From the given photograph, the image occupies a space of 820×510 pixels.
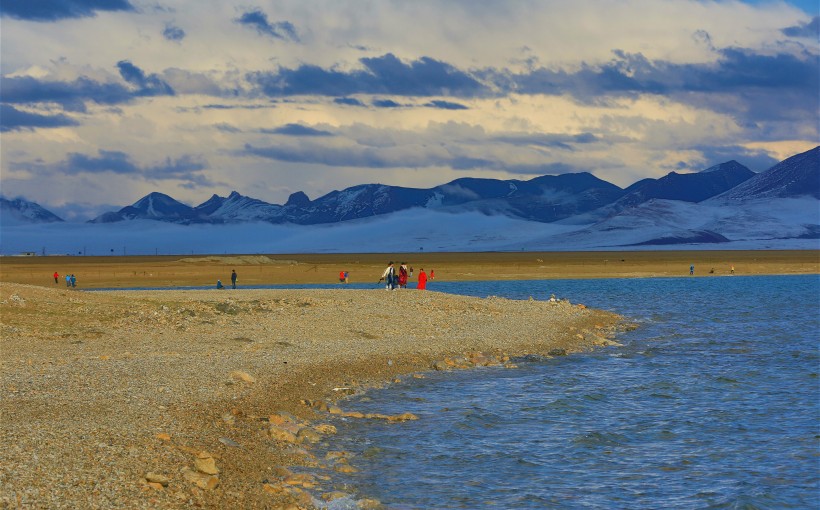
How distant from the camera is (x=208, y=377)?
24312 mm

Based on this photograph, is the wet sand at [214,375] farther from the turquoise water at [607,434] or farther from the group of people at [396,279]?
the group of people at [396,279]

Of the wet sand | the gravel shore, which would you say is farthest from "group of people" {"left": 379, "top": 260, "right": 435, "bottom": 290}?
the gravel shore

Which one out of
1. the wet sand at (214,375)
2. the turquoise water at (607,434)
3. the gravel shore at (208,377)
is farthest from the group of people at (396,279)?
the turquoise water at (607,434)

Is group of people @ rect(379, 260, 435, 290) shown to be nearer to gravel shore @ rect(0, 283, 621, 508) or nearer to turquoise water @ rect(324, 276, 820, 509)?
gravel shore @ rect(0, 283, 621, 508)

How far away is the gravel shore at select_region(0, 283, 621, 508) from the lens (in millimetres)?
14820

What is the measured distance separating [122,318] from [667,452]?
23.1 meters

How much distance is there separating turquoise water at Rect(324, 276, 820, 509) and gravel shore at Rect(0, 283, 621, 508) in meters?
1.30

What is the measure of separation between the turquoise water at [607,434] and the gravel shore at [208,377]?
1.30m

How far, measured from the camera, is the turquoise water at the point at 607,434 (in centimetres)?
1725

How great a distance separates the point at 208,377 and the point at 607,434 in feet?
34.7

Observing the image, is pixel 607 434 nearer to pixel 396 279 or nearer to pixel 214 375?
pixel 214 375

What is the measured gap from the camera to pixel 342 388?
84.7 feet

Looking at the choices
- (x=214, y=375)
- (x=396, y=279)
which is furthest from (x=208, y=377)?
(x=396, y=279)

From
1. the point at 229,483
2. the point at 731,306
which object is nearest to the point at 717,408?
the point at 229,483
